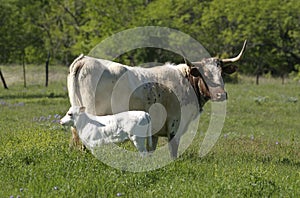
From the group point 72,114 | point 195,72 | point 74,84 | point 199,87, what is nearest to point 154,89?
point 195,72

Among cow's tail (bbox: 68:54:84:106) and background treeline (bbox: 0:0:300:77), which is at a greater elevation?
cow's tail (bbox: 68:54:84:106)

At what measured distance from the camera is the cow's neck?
1095 centimetres

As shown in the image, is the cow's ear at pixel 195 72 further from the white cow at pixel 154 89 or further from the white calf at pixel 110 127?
the white calf at pixel 110 127

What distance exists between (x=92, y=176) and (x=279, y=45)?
42376 mm

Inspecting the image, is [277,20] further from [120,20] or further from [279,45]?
[120,20]

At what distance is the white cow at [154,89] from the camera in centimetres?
991

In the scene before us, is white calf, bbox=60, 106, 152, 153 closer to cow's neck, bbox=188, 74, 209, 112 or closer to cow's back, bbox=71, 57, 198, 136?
cow's back, bbox=71, 57, 198, 136

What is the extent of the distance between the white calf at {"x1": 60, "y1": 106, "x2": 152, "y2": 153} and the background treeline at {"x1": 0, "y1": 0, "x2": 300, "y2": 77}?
27.8 metres

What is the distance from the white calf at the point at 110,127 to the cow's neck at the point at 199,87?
186 centimetres

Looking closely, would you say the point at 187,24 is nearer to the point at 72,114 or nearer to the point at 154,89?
the point at 154,89

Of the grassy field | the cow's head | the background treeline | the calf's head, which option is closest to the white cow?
the cow's head

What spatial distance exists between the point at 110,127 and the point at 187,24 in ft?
125

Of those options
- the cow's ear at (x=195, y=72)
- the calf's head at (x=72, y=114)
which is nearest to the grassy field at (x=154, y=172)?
the calf's head at (x=72, y=114)

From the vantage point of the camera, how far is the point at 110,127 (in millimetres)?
9352
